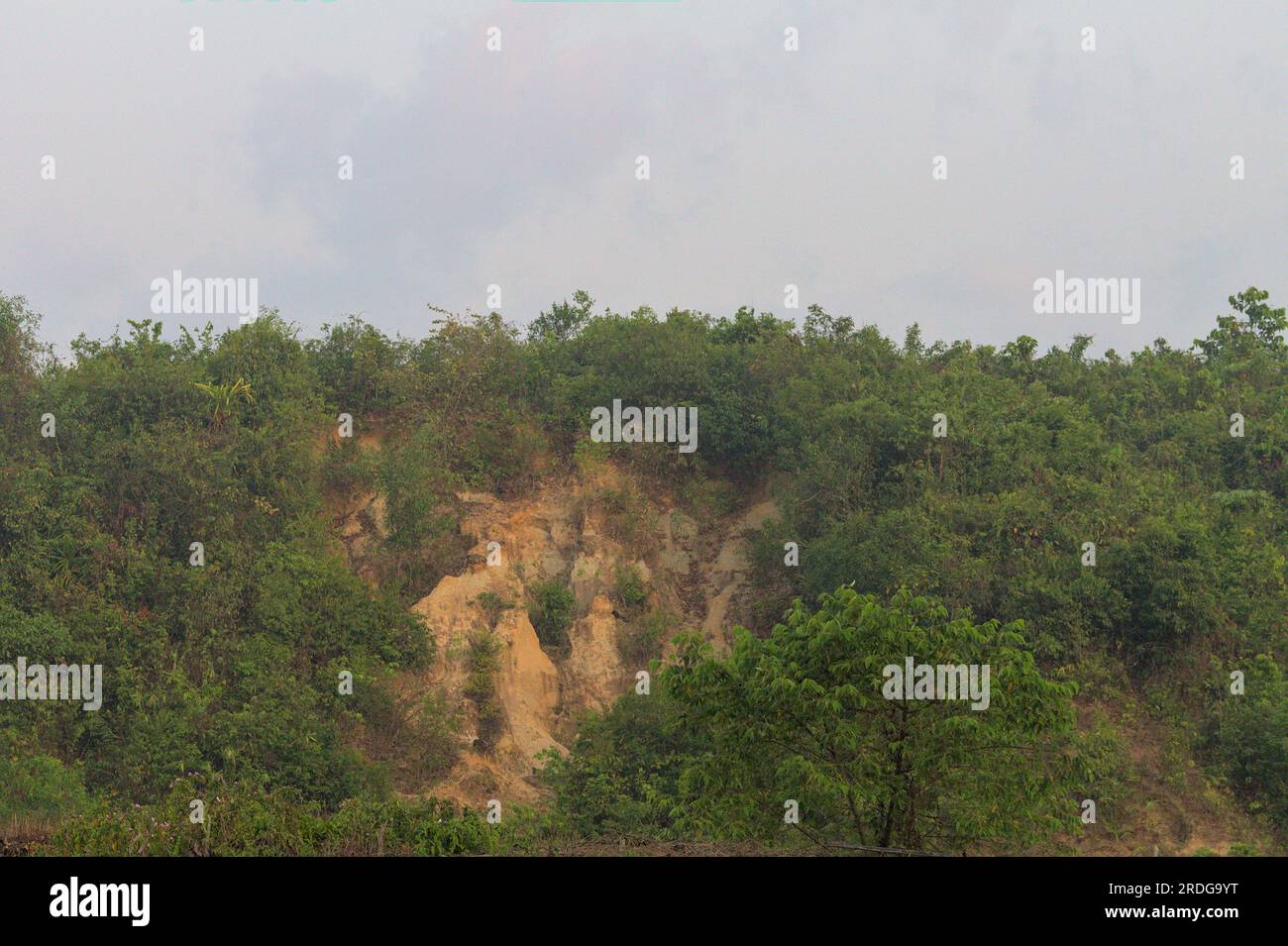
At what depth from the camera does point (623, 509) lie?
30.2 m

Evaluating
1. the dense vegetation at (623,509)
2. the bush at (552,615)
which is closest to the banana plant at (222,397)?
the dense vegetation at (623,509)

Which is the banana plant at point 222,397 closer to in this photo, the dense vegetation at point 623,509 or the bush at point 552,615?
the dense vegetation at point 623,509

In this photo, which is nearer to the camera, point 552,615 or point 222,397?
point 552,615

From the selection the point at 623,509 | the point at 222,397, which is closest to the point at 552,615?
the point at 623,509

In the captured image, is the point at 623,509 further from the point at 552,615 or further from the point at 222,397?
the point at 222,397

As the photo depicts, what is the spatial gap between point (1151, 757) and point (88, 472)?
22.0 meters

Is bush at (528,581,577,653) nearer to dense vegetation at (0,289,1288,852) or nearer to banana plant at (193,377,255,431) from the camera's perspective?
dense vegetation at (0,289,1288,852)

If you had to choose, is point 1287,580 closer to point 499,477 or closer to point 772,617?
point 772,617

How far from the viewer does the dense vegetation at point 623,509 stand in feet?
75.2

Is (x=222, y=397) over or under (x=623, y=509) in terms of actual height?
over

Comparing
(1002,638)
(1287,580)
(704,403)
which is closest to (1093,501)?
(1287,580)

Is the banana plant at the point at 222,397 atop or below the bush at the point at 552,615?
atop

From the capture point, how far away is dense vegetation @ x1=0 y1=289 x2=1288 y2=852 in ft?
75.2

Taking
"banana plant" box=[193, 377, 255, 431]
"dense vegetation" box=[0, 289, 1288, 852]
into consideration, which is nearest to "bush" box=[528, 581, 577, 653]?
"dense vegetation" box=[0, 289, 1288, 852]
